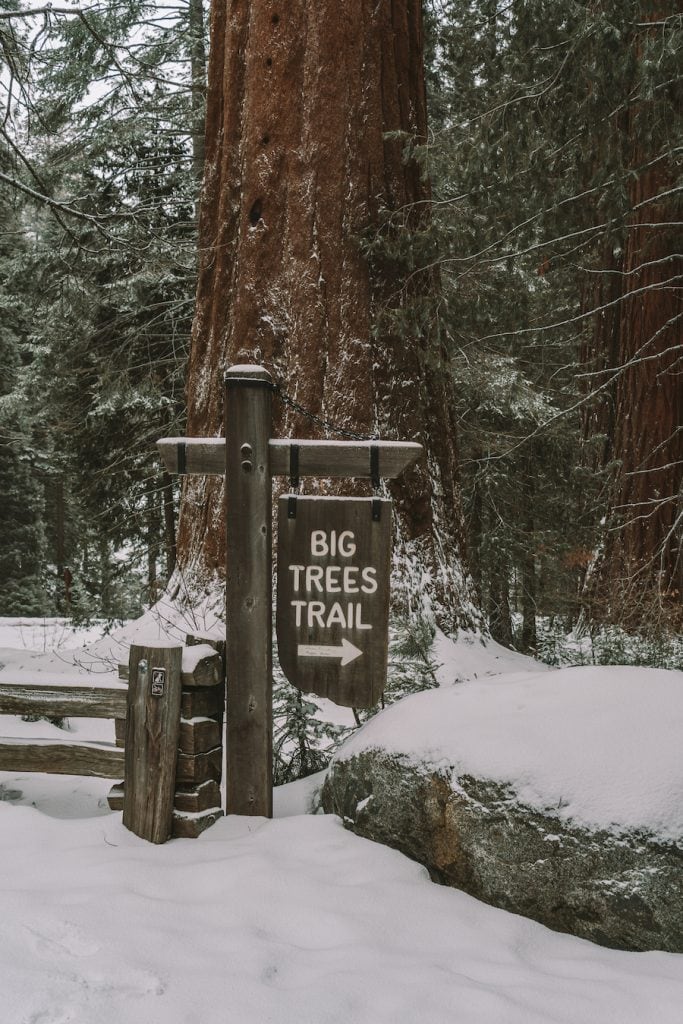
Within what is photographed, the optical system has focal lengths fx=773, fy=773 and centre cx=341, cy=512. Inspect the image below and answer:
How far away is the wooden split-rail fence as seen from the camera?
3.80m

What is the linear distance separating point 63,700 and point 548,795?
2.60m

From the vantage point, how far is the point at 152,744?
3816 millimetres

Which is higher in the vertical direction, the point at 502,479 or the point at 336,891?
the point at 502,479

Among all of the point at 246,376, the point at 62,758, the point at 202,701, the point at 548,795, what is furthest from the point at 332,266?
the point at 548,795

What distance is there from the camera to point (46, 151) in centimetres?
1271

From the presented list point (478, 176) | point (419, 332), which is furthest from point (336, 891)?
point (478, 176)

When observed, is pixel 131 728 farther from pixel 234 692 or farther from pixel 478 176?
pixel 478 176

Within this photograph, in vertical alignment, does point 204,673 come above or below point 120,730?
above

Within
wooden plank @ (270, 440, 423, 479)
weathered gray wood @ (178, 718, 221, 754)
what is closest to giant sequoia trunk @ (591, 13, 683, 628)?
wooden plank @ (270, 440, 423, 479)

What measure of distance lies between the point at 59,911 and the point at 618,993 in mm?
2070

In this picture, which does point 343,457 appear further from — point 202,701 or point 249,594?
point 202,701

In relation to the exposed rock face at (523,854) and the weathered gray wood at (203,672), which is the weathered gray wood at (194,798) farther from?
the exposed rock face at (523,854)

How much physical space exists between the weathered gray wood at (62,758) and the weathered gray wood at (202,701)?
21.9 inches

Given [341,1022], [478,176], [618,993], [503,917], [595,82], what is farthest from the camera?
[478,176]
